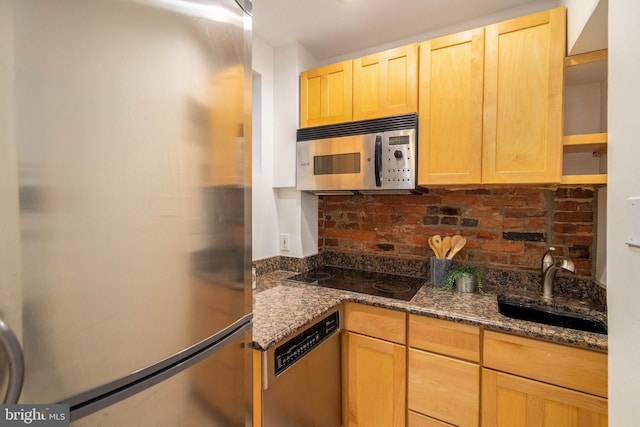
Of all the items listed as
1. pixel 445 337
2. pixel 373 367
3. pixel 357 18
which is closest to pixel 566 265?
pixel 445 337

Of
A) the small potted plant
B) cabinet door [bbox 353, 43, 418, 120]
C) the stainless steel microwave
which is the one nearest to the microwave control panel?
the stainless steel microwave

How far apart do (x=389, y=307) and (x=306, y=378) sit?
0.51 metres

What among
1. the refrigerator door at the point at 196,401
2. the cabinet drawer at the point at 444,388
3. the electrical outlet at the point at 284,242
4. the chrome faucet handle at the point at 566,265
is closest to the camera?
the refrigerator door at the point at 196,401

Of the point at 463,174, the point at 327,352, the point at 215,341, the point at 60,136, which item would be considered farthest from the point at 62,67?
the point at 463,174

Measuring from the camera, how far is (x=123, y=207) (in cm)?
56

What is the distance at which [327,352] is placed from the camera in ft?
4.72

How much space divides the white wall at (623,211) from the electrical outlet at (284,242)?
164cm

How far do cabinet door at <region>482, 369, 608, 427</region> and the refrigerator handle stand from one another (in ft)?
4.81

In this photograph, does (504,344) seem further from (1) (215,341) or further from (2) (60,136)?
(2) (60,136)

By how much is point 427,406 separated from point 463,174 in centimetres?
115

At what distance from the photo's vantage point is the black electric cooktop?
5.14 feet

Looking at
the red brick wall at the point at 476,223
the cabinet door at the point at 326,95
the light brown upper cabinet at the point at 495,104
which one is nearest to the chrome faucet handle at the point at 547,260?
the red brick wall at the point at 476,223

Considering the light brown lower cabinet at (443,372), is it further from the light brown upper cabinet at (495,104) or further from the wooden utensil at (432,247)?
the light brown upper cabinet at (495,104)

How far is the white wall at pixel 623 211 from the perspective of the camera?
25.9 inches
